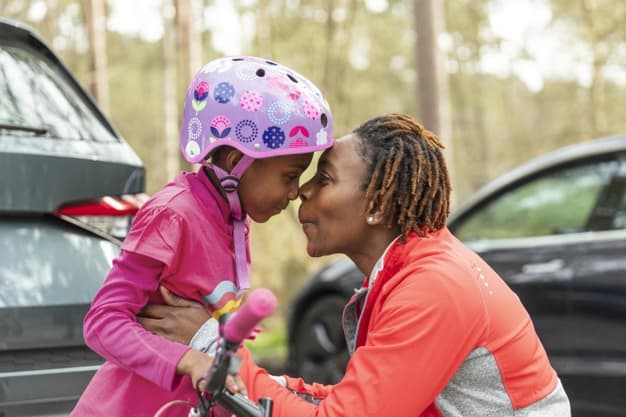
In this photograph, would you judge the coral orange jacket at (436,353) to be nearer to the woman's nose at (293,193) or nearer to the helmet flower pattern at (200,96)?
the woman's nose at (293,193)

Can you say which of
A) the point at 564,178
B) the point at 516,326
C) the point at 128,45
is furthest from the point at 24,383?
the point at 128,45

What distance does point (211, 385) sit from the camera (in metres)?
1.86

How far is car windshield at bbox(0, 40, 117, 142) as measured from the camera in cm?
336

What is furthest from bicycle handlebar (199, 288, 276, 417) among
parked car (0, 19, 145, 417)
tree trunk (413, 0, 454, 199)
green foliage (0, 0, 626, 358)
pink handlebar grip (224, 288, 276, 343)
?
green foliage (0, 0, 626, 358)

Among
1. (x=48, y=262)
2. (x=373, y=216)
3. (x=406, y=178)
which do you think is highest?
(x=406, y=178)

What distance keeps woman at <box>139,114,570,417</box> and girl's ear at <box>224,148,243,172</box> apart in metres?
0.22

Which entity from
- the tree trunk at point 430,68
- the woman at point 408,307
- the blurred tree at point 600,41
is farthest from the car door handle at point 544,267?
the blurred tree at point 600,41

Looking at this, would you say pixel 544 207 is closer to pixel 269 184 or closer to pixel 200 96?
pixel 269 184

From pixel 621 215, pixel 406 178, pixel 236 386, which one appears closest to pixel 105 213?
pixel 406 178

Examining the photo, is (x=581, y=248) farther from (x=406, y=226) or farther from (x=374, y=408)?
(x=374, y=408)

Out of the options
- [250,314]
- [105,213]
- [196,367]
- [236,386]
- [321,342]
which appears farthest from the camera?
[321,342]

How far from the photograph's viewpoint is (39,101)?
11.6 feet

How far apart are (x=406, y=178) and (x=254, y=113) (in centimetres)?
43

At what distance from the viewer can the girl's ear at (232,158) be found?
2549 mm
